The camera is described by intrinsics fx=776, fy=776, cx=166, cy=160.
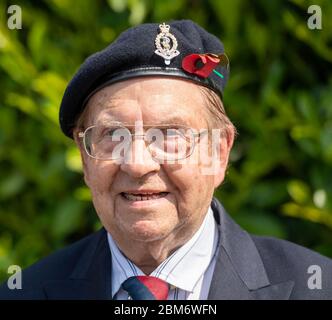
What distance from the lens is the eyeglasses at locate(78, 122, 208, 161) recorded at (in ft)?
6.28

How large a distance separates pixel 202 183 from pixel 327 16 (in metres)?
1.07

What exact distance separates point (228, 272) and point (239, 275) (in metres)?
0.04

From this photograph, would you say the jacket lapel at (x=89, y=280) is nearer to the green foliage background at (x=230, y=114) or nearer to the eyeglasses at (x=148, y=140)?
the eyeglasses at (x=148, y=140)

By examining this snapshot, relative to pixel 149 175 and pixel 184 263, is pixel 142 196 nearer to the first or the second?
pixel 149 175

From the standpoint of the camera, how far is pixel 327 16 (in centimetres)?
275

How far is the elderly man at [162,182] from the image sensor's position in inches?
75.6

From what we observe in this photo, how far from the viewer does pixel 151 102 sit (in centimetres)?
189

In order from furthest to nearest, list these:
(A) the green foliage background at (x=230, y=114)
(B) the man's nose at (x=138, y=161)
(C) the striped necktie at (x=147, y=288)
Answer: (A) the green foliage background at (x=230, y=114) < (C) the striped necktie at (x=147, y=288) < (B) the man's nose at (x=138, y=161)

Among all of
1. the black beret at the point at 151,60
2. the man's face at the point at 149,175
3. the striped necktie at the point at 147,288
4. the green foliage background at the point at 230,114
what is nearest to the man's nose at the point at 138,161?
the man's face at the point at 149,175

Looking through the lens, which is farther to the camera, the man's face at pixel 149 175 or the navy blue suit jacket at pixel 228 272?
the navy blue suit jacket at pixel 228 272

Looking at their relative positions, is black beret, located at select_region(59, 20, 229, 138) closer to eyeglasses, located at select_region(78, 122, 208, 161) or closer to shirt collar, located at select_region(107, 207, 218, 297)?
eyeglasses, located at select_region(78, 122, 208, 161)

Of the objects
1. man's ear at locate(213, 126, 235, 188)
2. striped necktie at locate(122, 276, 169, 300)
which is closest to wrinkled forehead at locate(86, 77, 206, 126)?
man's ear at locate(213, 126, 235, 188)

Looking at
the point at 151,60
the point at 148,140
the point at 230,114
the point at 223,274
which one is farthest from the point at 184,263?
the point at 230,114
